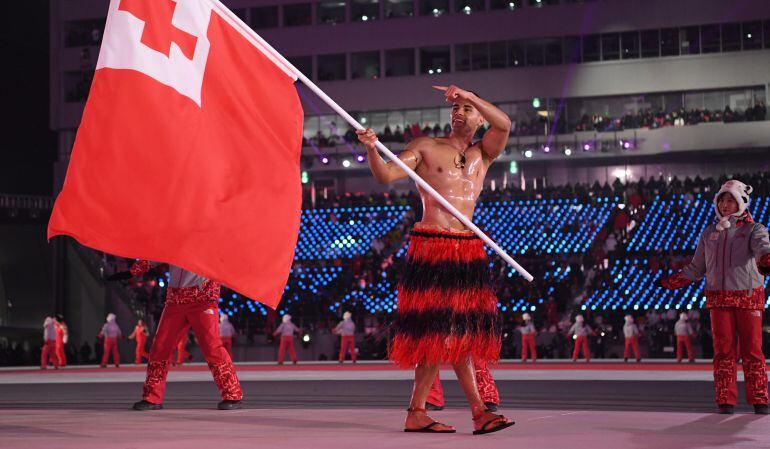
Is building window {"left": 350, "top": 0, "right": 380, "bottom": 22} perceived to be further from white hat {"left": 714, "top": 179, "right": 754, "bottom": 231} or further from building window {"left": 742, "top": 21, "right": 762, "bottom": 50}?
white hat {"left": 714, "top": 179, "right": 754, "bottom": 231}

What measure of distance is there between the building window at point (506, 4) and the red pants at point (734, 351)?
150 feet

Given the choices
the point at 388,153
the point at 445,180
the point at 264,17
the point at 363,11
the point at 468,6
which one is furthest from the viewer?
the point at 264,17

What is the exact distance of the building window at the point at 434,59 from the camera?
2212 inches

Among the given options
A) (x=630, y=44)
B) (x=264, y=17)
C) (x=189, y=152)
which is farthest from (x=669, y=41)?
(x=189, y=152)

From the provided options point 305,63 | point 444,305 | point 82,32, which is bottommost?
point 444,305

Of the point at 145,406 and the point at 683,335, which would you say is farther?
the point at 683,335

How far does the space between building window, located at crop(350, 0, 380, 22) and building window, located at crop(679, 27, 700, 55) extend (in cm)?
1505

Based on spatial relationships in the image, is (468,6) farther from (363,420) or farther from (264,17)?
(363,420)

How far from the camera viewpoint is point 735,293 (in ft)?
33.4

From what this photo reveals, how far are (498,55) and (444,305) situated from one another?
48088 millimetres

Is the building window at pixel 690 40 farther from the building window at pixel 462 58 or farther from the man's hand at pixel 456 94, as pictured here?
the man's hand at pixel 456 94

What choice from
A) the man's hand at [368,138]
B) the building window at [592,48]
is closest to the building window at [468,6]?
the building window at [592,48]

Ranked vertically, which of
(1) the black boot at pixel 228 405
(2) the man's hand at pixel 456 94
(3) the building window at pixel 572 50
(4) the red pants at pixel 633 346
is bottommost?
(4) the red pants at pixel 633 346

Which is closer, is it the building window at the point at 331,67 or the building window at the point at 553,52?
the building window at the point at 553,52
